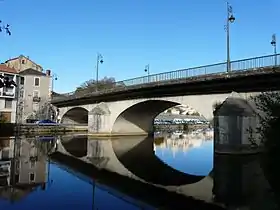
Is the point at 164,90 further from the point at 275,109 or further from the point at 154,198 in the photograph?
the point at 154,198

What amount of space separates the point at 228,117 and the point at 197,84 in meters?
6.15

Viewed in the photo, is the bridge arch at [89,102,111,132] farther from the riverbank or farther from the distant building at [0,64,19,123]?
the distant building at [0,64,19,123]

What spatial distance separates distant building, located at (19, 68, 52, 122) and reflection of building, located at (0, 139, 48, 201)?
3978cm

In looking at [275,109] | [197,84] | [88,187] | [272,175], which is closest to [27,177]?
[88,187]

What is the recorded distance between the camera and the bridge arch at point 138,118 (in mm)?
42219

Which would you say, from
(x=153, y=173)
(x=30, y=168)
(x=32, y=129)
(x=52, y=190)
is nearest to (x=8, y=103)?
(x=32, y=129)

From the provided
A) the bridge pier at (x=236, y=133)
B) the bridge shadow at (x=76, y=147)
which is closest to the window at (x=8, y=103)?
the bridge shadow at (x=76, y=147)

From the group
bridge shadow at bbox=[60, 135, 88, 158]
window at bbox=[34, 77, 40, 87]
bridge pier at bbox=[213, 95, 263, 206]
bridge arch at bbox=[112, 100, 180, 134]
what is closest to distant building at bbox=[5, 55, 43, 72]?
window at bbox=[34, 77, 40, 87]

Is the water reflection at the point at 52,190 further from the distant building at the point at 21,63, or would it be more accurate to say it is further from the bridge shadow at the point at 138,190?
the distant building at the point at 21,63

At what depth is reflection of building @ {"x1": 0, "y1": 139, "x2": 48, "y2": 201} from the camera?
12742mm

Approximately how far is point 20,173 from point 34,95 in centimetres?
5023

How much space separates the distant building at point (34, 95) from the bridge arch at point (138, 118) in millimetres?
24041

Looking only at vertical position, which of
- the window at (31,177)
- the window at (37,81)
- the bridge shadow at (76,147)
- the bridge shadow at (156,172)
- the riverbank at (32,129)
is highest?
the window at (37,81)

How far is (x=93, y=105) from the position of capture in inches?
1921
